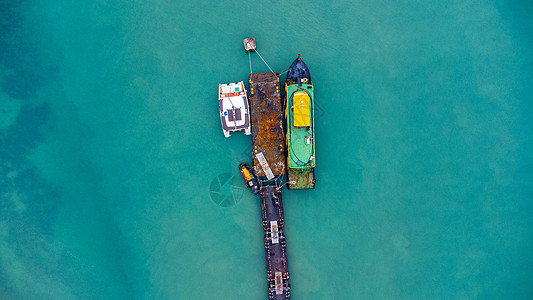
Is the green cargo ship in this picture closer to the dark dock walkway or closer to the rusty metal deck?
the rusty metal deck

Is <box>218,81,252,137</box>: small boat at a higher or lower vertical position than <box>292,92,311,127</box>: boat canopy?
higher

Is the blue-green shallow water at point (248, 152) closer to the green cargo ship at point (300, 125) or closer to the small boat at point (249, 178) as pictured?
the small boat at point (249, 178)

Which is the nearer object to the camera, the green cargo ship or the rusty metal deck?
the green cargo ship

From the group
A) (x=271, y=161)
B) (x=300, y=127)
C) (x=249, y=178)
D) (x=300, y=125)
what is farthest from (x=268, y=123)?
(x=249, y=178)

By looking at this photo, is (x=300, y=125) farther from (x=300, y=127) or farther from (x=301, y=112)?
(x=301, y=112)

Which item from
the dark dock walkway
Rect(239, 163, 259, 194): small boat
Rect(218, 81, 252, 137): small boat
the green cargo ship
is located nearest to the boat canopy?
the green cargo ship

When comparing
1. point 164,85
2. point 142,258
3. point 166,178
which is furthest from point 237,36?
point 142,258
